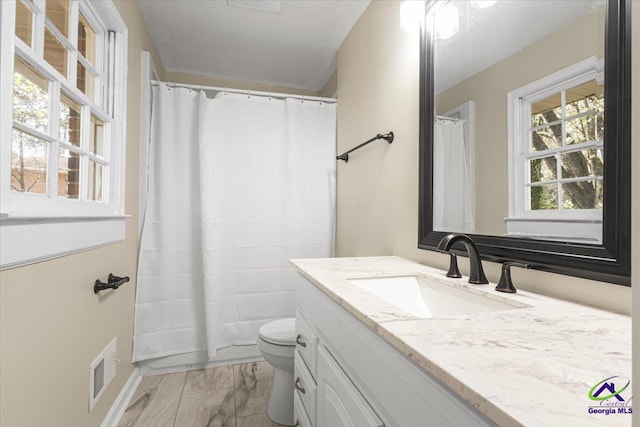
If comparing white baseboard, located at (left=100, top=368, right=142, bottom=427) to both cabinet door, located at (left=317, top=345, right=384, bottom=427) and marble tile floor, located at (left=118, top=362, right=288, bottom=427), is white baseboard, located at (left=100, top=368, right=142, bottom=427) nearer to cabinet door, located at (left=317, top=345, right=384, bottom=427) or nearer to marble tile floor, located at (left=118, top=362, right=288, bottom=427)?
marble tile floor, located at (left=118, top=362, right=288, bottom=427)

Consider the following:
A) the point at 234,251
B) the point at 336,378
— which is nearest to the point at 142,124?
the point at 234,251

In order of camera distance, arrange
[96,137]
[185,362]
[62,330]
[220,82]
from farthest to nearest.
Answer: [220,82], [185,362], [96,137], [62,330]

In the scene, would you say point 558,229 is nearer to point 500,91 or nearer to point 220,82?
point 500,91

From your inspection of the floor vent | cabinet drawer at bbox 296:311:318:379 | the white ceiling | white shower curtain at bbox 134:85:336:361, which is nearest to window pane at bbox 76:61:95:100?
white shower curtain at bbox 134:85:336:361

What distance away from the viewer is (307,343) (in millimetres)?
1167

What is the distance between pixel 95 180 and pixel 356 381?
4.93 ft

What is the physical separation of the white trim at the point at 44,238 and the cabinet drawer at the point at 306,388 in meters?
0.93

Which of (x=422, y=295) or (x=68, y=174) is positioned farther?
(x=68, y=174)

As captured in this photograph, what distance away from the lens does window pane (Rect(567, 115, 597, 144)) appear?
75 cm

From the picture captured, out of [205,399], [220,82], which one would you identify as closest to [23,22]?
[205,399]

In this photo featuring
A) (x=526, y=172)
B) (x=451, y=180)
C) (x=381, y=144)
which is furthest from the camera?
(x=381, y=144)

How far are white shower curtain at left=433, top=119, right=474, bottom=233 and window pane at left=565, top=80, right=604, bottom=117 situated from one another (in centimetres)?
39

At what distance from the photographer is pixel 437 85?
4.36 feet

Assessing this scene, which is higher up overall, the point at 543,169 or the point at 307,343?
the point at 543,169
